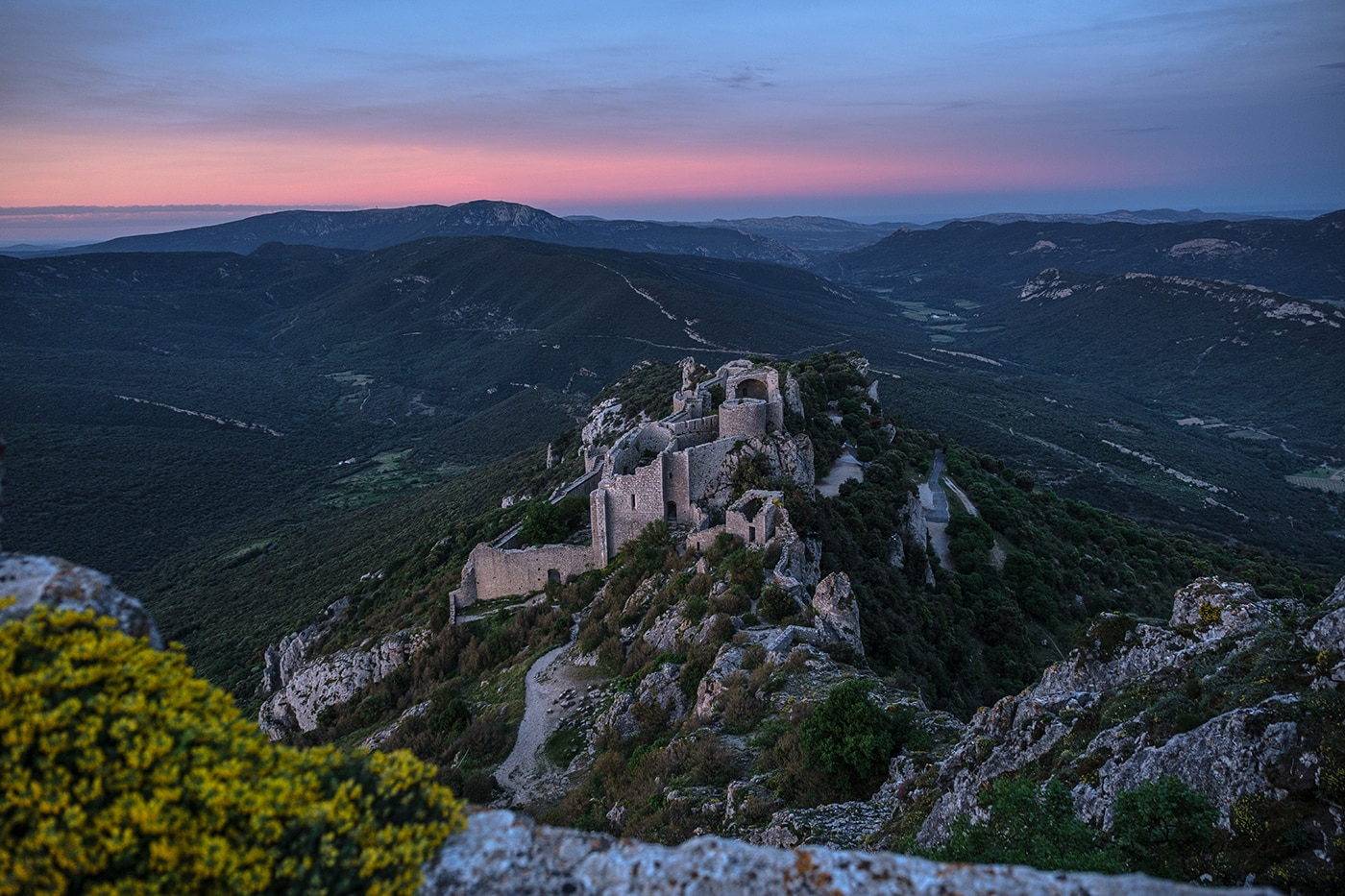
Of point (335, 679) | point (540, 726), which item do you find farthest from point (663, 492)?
point (335, 679)

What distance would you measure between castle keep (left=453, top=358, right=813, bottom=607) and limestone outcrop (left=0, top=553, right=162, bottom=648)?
63.6 feet

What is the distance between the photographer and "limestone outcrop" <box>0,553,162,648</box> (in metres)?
4.93

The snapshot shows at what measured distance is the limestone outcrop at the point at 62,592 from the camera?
493cm

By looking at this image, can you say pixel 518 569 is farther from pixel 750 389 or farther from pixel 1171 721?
pixel 1171 721

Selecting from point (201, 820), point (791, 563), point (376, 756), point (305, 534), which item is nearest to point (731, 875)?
point (376, 756)

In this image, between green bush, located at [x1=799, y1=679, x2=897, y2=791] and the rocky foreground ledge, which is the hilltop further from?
the rocky foreground ledge

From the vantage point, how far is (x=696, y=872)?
4852 millimetres

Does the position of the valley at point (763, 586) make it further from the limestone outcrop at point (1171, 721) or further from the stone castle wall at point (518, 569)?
the stone castle wall at point (518, 569)

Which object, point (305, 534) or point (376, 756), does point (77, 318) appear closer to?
point (305, 534)

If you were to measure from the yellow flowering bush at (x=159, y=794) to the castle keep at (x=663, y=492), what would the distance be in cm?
1924

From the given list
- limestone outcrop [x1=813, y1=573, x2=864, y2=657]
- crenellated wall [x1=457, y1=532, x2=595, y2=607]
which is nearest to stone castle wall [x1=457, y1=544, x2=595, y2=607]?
A: crenellated wall [x1=457, y1=532, x2=595, y2=607]

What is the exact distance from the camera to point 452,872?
4.85 meters

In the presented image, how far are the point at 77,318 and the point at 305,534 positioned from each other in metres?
166

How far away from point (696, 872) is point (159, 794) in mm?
3417
